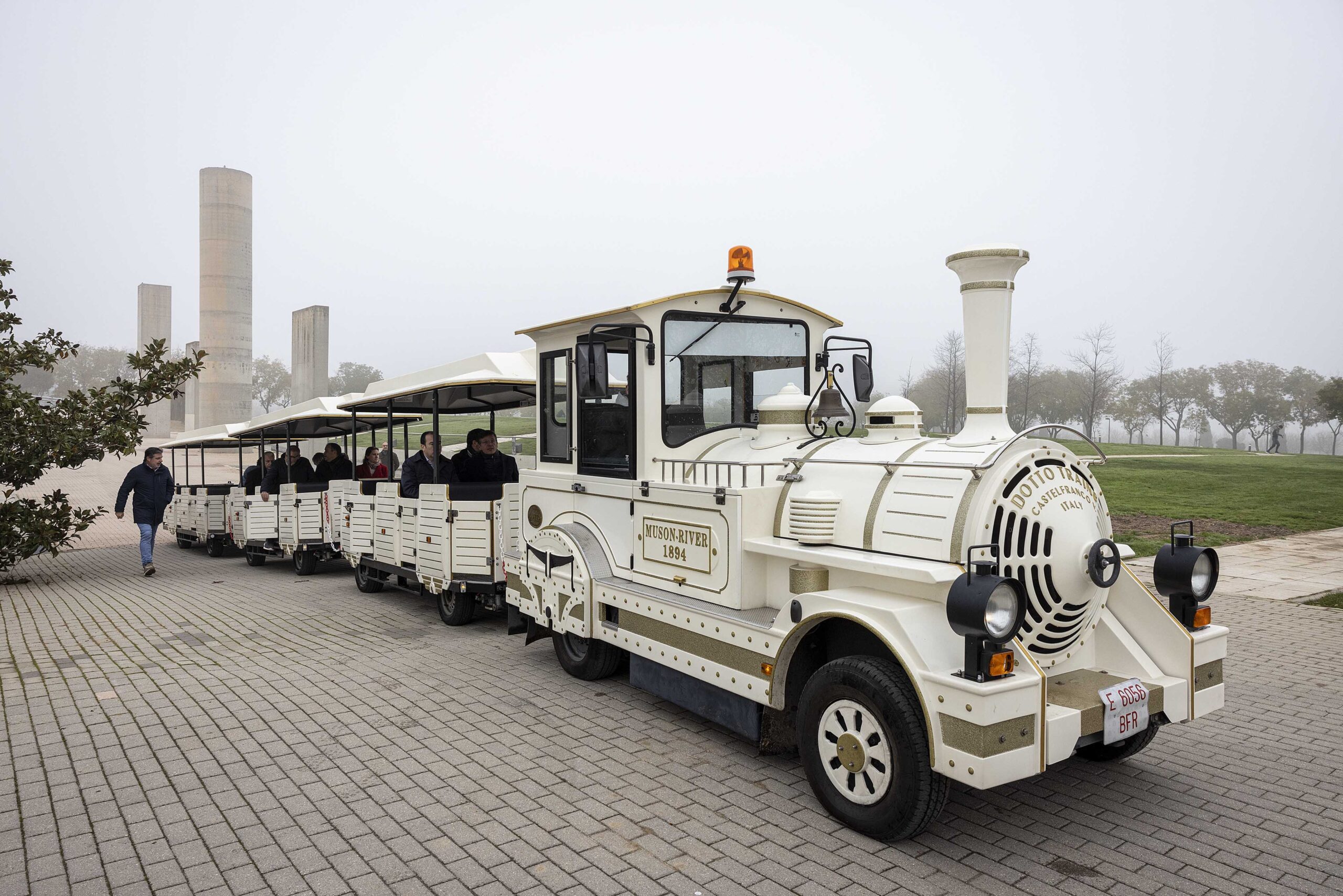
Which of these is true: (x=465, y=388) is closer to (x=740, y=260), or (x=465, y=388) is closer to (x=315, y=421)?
(x=740, y=260)

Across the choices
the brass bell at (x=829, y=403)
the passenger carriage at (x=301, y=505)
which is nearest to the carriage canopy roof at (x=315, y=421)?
the passenger carriage at (x=301, y=505)

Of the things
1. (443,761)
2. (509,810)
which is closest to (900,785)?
(509,810)

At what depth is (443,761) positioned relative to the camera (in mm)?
4727

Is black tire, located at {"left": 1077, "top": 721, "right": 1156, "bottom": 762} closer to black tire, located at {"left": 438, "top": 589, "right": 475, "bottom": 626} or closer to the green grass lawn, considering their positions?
black tire, located at {"left": 438, "top": 589, "right": 475, "bottom": 626}

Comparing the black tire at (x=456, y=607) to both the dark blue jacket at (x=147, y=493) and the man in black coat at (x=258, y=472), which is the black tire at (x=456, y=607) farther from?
the man in black coat at (x=258, y=472)

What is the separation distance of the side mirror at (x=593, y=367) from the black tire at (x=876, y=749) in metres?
2.22

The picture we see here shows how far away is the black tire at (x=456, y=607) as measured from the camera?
8.42m

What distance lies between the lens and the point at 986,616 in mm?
3252

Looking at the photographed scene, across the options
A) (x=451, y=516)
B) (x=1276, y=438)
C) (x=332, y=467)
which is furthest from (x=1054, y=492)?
(x=1276, y=438)

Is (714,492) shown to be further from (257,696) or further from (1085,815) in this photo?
(257,696)

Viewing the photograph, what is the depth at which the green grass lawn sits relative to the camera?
1498 cm

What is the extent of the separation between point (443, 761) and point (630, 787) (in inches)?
43.9

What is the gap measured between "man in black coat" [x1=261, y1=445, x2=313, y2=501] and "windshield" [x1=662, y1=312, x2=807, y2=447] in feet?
31.5

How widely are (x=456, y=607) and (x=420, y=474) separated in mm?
1793
